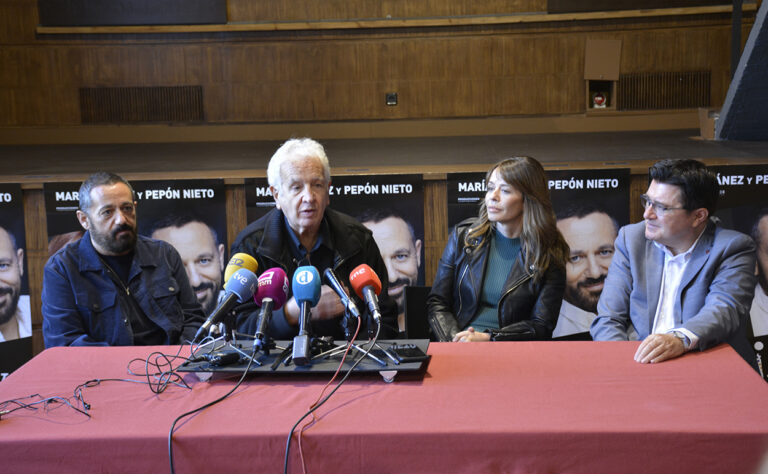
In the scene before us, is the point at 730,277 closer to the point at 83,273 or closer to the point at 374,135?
the point at 83,273

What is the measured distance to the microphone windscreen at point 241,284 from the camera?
1.78 metres

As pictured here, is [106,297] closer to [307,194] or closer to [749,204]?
[307,194]

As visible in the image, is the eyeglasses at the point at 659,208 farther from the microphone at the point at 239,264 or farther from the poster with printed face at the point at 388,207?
the poster with printed face at the point at 388,207

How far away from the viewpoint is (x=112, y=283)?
287 cm

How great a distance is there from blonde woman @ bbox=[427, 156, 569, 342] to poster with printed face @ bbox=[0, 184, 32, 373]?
2.30 m

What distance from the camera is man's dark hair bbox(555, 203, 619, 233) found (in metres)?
3.99

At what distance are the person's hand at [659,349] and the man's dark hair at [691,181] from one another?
0.64 m

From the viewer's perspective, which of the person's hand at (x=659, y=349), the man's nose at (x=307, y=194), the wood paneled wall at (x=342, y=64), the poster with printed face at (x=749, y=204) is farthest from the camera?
the wood paneled wall at (x=342, y=64)

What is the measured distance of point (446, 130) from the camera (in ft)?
27.8

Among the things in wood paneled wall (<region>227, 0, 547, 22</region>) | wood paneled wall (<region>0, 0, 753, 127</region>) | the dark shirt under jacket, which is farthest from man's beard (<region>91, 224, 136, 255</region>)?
wood paneled wall (<region>227, 0, 547, 22</region>)

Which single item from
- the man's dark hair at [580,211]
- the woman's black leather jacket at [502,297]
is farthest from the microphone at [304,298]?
the man's dark hair at [580,211]

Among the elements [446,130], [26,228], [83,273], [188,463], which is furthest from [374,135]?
[188,463]

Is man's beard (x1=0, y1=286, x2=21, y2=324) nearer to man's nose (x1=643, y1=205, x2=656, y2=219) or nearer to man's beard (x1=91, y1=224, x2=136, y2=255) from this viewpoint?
man's beard (x1=91, y1=224, x2=136, y2=255)

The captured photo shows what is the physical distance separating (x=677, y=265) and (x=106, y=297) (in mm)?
2046
